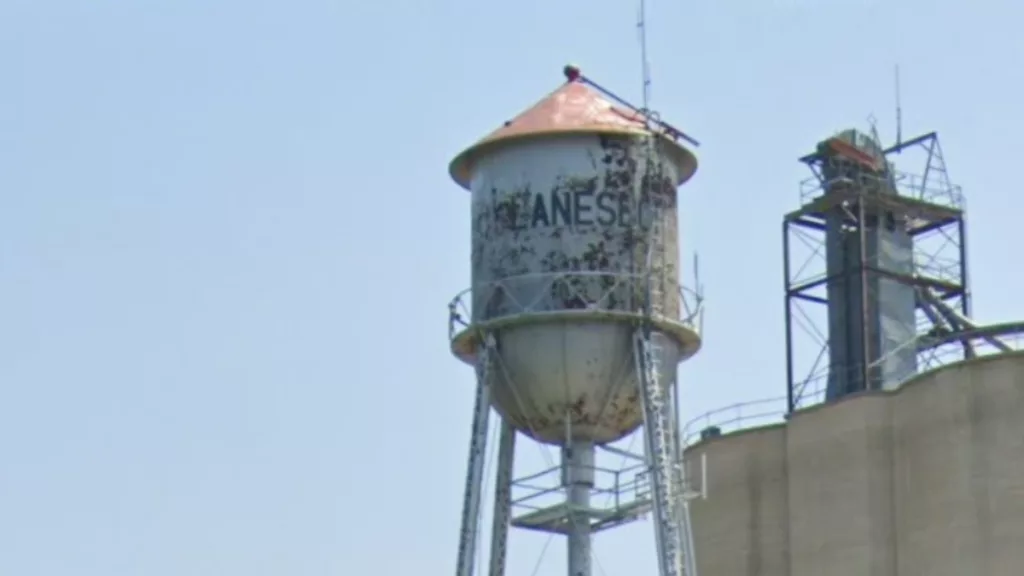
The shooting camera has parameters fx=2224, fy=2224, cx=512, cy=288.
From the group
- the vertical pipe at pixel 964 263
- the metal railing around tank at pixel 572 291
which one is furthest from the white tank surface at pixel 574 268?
the vertical pipe at pixel 964 263

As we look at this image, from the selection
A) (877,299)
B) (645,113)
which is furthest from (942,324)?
(645,113)

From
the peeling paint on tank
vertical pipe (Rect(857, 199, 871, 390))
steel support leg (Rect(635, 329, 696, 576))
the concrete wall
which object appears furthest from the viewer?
vertical pipe (Rect(857, 199, 871, 390))

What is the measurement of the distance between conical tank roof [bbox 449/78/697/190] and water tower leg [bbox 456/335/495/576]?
3.66 metres

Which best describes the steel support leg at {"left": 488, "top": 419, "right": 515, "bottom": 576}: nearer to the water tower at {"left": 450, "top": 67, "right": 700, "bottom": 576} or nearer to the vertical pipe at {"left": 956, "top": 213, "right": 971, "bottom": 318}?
the water tower at {"left": 450, "top": 67, "right": 700, "bottom": 576}

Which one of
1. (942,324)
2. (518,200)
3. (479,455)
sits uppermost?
(942,324)

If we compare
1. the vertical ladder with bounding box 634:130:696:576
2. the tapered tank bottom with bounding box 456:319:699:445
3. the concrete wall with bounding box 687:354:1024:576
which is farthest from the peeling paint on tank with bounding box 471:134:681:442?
the concrete wall with bounding box 687:354:1024:576

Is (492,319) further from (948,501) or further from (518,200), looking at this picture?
(948,501)

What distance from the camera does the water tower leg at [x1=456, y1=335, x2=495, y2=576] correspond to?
128ft

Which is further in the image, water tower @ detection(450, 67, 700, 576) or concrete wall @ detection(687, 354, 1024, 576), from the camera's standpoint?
concrete wall @ detection(687, 354, 1024, 576)

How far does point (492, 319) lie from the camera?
39.3m

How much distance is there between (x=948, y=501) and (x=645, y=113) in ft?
36.3

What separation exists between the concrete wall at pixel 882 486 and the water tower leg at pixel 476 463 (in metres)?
11.2

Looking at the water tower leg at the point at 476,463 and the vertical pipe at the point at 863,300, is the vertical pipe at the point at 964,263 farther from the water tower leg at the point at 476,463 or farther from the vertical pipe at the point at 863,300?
the water tower leg at the point at 476,463

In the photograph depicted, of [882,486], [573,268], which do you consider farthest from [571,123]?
[882,486]
